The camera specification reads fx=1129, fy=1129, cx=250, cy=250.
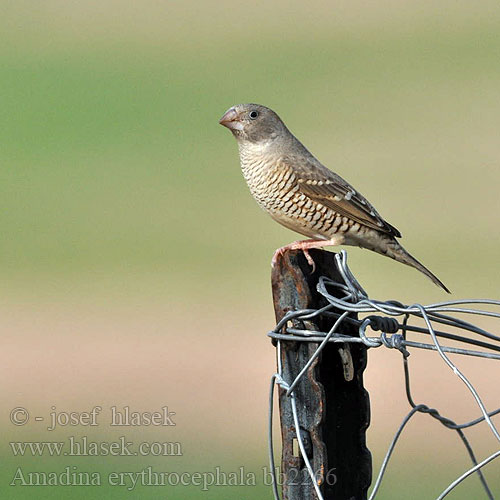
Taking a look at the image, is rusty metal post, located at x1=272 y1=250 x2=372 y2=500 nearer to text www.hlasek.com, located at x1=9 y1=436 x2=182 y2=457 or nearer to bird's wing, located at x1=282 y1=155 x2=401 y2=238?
bird's wing, located at x1=282 y1=155 x2=401 y2=238

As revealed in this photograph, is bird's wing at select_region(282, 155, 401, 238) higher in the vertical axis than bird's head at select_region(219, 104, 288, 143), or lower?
lower

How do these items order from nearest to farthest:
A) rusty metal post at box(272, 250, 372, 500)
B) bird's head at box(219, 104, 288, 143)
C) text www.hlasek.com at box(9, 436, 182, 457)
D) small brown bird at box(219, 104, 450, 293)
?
rusty metal post at box(272, 250, 372, 500) → small brown bird at box(219, 104, 450, 293) → bird's head at box(219, 104, 288, 143) → text www.hlasek.com at box(9, 436, 182, 457)

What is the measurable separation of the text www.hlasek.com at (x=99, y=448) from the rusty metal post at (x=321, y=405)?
5.09 metres

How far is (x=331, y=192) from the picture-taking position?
19.4ft

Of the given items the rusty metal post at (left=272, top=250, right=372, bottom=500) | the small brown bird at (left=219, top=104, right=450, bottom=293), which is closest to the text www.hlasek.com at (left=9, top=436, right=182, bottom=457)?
the small brown bird at (left=219, top=104, right=450, bottom=293)

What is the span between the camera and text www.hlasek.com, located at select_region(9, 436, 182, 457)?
27.8ft

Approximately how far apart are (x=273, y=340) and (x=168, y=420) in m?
6.08

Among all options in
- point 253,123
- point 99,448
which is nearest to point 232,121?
point 253,123

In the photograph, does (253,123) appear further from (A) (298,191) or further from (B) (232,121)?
(A) (298,191)

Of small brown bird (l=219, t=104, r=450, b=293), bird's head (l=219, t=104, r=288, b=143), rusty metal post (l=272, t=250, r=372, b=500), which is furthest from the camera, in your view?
bird's head (l=219, t=104, r=288, b=143)

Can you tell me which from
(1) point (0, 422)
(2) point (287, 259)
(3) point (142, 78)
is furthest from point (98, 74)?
(2) point (287, 259)

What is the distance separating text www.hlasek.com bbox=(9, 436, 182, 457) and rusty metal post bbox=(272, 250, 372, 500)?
16.7 feet

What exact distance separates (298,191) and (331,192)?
0.20 meters

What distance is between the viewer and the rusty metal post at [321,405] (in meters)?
3.31
